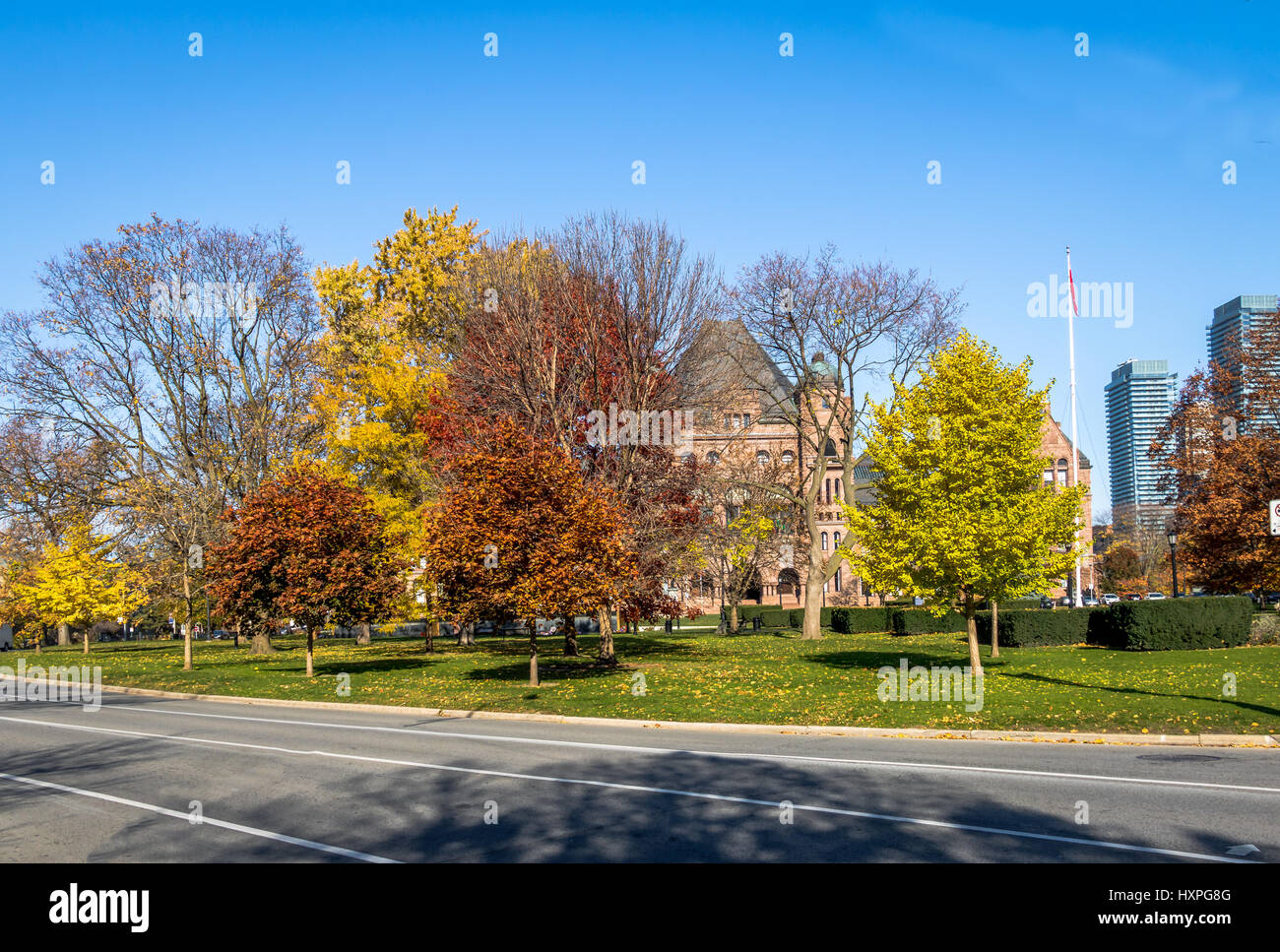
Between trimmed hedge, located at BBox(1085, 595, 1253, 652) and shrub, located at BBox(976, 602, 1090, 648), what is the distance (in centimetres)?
504

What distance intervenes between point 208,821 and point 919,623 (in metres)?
35.7

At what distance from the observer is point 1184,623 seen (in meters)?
27.5

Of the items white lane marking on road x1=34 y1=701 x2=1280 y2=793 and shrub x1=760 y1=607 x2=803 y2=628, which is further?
shrub x1=760 y1=607 x2=803 y2=628

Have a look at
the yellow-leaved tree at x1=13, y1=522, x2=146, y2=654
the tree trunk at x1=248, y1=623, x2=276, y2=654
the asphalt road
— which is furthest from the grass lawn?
the yellow-leaved tree at x1=13, y1=522, x2=146, y2=654

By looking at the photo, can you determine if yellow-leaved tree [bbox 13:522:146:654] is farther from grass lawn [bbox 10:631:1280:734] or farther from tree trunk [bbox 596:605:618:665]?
tree trunk [bbox 596:605:618:665]

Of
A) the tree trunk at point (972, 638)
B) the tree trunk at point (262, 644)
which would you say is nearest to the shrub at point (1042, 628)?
the tree trunk at point (972, 638)

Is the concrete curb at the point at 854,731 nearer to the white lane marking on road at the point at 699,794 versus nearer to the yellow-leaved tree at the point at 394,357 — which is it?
the white lane marking on road at the point at 699,794

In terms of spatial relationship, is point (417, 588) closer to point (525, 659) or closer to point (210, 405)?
point (525, 659)

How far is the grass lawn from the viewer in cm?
1621

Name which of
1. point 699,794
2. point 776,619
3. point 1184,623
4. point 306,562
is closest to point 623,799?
point 699,794

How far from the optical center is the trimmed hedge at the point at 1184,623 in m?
27.4

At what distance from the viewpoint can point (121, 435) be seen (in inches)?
1542

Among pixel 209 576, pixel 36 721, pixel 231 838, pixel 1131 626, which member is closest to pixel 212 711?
pixel 36 721

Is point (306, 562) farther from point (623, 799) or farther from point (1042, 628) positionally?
point (1042, 628)
